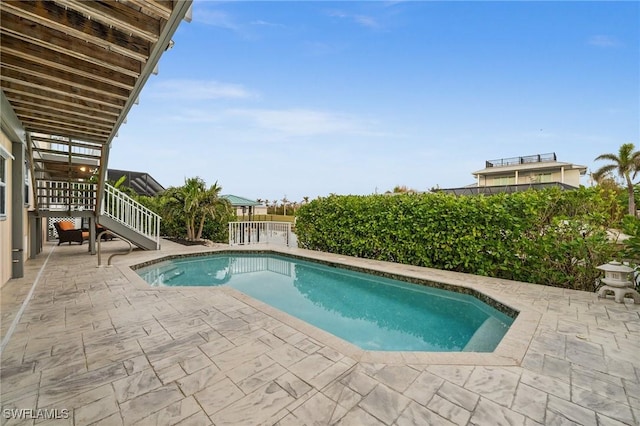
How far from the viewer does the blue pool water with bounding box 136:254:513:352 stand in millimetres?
4266

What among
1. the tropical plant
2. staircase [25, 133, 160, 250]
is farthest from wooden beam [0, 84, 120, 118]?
the tropical plant

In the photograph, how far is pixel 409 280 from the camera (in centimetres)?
643

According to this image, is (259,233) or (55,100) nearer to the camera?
(55,100)

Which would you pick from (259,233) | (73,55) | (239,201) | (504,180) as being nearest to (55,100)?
(73,55)

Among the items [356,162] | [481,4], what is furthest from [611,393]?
[356,162]

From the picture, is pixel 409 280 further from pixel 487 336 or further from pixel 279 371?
pixel 279 371

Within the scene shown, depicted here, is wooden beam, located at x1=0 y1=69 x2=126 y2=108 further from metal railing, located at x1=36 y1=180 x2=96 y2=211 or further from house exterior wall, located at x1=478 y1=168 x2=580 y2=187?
house exterior wall, located at x1=478 y1=168 x2=580 y2=187

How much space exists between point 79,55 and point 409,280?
256 inches

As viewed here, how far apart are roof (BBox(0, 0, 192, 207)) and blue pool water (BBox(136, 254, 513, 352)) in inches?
163

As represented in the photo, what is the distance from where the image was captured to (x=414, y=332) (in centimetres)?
453

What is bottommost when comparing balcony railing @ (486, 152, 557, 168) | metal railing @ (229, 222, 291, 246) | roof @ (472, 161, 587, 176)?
metal railing @ (229, 222, 291, 246)

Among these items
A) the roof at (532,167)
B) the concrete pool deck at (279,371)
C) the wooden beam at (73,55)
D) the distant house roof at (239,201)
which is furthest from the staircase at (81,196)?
the roof at (532,167)

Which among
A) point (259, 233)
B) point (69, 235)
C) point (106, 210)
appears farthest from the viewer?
point (259, 233)

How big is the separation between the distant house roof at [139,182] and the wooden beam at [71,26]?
1747cm
